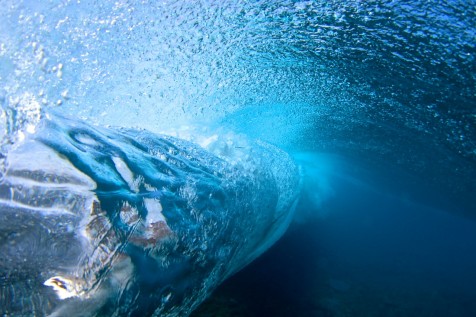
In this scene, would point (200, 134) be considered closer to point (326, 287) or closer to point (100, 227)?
point (100, 227)

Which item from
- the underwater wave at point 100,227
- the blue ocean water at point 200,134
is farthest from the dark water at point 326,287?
the underwater wave at point 100,227

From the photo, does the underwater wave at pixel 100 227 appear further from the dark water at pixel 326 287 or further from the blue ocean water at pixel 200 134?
the dark water at pixel 326 287

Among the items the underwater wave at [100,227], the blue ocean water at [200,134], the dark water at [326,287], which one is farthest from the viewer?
the dark water at [326,287]

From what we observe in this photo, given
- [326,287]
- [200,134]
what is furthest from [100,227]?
[326,287]

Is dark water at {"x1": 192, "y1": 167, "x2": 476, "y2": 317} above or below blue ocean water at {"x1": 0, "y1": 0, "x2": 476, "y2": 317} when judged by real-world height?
below

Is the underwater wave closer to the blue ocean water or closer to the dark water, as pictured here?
the blue ocean water

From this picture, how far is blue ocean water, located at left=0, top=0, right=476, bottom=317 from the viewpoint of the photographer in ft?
5.86

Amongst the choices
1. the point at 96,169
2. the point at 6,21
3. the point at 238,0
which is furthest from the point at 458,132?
the point at 6,21

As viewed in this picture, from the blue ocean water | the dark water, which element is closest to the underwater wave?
the blue ocean water

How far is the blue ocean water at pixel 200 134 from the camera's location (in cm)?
179

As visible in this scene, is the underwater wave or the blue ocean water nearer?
the underwater wave

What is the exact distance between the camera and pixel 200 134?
6.17 metres

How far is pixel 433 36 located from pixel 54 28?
6.55 metres

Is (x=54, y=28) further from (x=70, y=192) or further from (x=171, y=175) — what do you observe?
(x=70, y=192)
